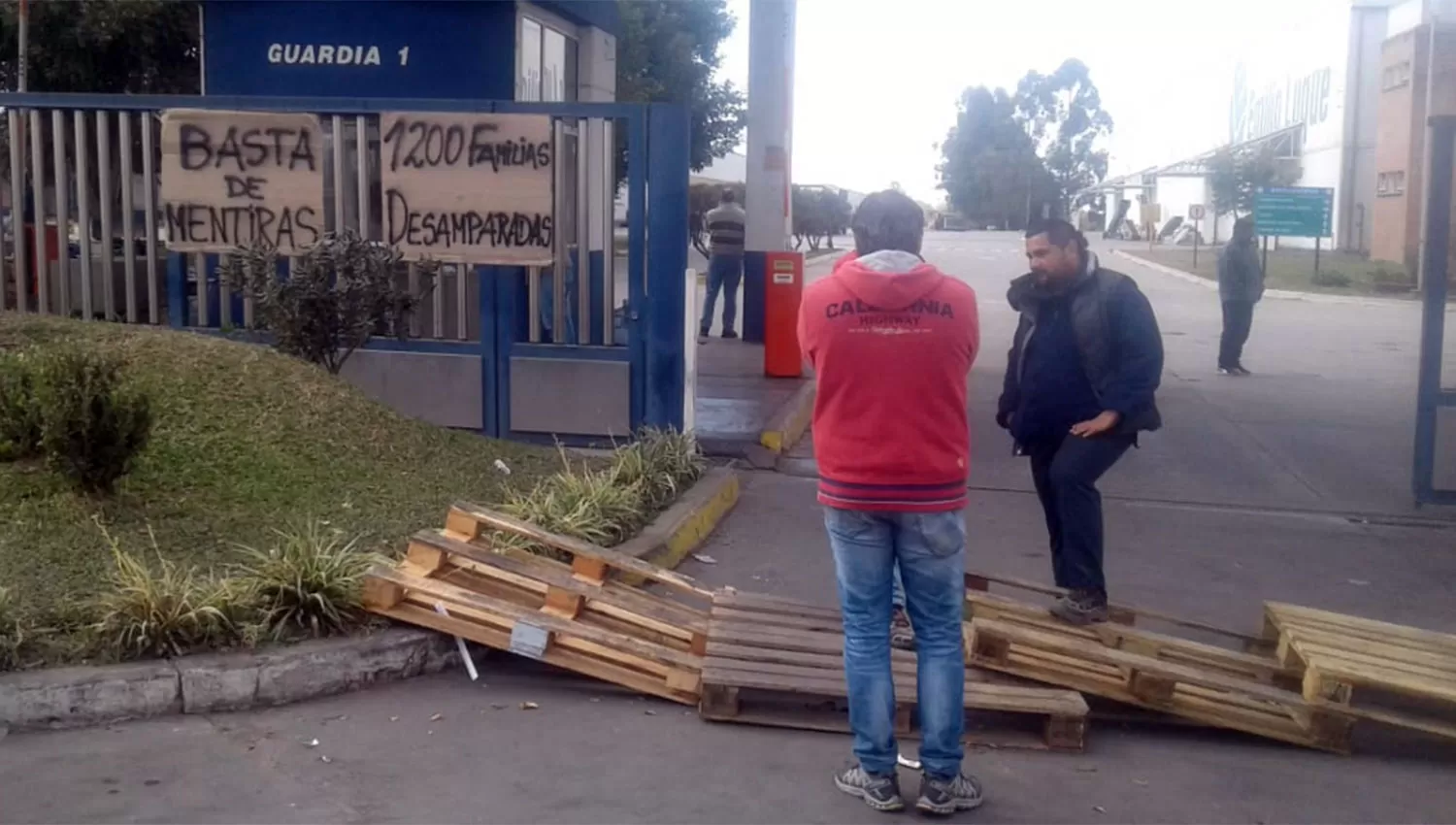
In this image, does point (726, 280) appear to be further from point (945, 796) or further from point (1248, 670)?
point (945, 796)

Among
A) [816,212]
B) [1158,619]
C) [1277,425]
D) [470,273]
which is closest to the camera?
[1158,619]

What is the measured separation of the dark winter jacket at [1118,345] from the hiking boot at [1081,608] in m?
0.67

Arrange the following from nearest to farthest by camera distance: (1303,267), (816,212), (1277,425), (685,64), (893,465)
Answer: (893,465), (1277,425), (685,64), (1303,267), (816,212)

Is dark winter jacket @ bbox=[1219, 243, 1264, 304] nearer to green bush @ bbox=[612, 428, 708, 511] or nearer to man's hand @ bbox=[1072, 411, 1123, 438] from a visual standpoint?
green bush @ bbox=[612, 428, 708, 511]

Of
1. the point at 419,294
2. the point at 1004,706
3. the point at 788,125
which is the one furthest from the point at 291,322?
the point at 788,125

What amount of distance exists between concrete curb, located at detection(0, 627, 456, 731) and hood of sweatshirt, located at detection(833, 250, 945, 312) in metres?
2.40

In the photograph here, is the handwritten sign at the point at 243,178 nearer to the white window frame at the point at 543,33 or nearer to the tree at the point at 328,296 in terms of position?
the tree at the point at 328,296

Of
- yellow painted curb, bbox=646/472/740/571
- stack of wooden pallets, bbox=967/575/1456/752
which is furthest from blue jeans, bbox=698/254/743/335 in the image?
stack of wooden pallets, bbox=967/575/1456/752

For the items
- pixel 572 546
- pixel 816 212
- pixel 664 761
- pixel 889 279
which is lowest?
pixel 664 761

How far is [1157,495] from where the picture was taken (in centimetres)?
1034

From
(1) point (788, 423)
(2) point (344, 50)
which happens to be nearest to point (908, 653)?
(1) point (788, 423)

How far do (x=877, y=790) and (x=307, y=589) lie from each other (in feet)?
7.95

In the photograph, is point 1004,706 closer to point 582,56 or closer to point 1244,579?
point 1244,579

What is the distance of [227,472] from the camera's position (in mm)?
7625
